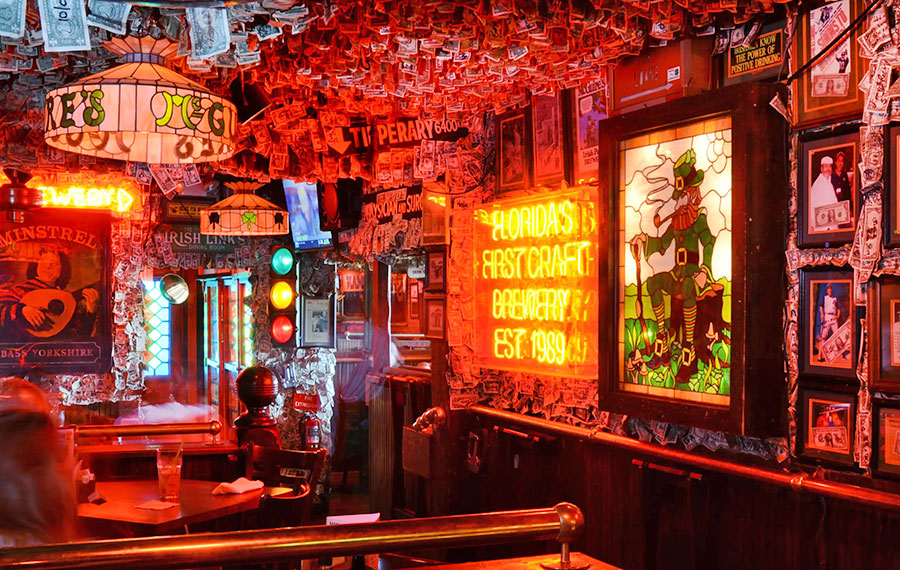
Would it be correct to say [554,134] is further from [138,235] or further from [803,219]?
[138,235]

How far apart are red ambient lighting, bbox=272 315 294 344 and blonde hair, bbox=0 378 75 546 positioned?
22.8ft

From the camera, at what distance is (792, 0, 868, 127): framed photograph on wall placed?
2.90 m

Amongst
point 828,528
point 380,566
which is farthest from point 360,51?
point 380,566

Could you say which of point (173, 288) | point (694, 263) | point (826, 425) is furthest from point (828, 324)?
point (173, 288)

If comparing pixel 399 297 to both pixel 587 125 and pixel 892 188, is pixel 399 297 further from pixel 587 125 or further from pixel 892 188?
pixel 892 188

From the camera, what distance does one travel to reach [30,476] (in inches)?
89.5

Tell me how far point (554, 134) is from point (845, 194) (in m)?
1.86

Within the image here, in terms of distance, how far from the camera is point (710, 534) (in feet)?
11.5

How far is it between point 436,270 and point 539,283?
50.4 inches

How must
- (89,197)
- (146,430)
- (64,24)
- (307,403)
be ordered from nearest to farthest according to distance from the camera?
1. (64,24)
2. (146,430)
3. (89,197)
4. (307,403)

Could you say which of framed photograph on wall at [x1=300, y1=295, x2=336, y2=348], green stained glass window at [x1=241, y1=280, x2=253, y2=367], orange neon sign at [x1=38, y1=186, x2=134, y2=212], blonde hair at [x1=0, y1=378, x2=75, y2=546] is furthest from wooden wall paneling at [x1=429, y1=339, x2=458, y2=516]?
green stained glass window at [x1=241, y1=280, x2=253, y2=367]

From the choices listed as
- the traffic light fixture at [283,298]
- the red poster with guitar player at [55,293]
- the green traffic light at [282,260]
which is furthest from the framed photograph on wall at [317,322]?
the red poster with guitar player at [55,293]

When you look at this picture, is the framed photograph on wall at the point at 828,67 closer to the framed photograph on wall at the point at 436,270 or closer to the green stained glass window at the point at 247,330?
the framed photograph on wall at the point at 436,270

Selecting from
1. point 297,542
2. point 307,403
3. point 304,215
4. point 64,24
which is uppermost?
point 64,24
